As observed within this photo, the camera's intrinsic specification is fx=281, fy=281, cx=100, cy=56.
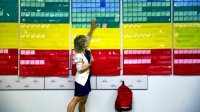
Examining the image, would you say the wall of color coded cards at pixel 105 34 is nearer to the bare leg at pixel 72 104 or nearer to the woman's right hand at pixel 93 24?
the woman's right hand at pixel 93 24

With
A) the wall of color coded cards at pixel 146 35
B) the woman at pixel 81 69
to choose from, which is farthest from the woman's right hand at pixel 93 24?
the wall of color coded cards at pixel 146 35

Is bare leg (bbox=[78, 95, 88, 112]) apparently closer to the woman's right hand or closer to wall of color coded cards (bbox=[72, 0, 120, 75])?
wall of color coded cards (bbox=[72, 0, 120, 75])

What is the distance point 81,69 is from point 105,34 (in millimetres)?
623

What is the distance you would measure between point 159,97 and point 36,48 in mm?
1754

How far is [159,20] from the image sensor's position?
3682 millimetres

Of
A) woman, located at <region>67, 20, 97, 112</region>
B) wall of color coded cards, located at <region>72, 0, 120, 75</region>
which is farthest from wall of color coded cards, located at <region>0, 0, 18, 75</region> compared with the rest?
woman, located at <region>67, 20, 97, 112</region>

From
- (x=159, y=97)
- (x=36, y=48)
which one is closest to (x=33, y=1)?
(x=36, y=48)

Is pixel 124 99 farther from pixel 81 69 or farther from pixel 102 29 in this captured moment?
pixel 102 29

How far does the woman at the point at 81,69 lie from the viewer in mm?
3346

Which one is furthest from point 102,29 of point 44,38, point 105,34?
point 44,38

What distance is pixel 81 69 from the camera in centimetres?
335

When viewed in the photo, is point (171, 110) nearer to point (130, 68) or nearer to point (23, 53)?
point (130, 68)

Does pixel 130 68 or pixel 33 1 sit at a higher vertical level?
pixel 33 1

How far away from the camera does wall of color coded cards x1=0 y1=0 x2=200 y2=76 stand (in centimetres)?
368
